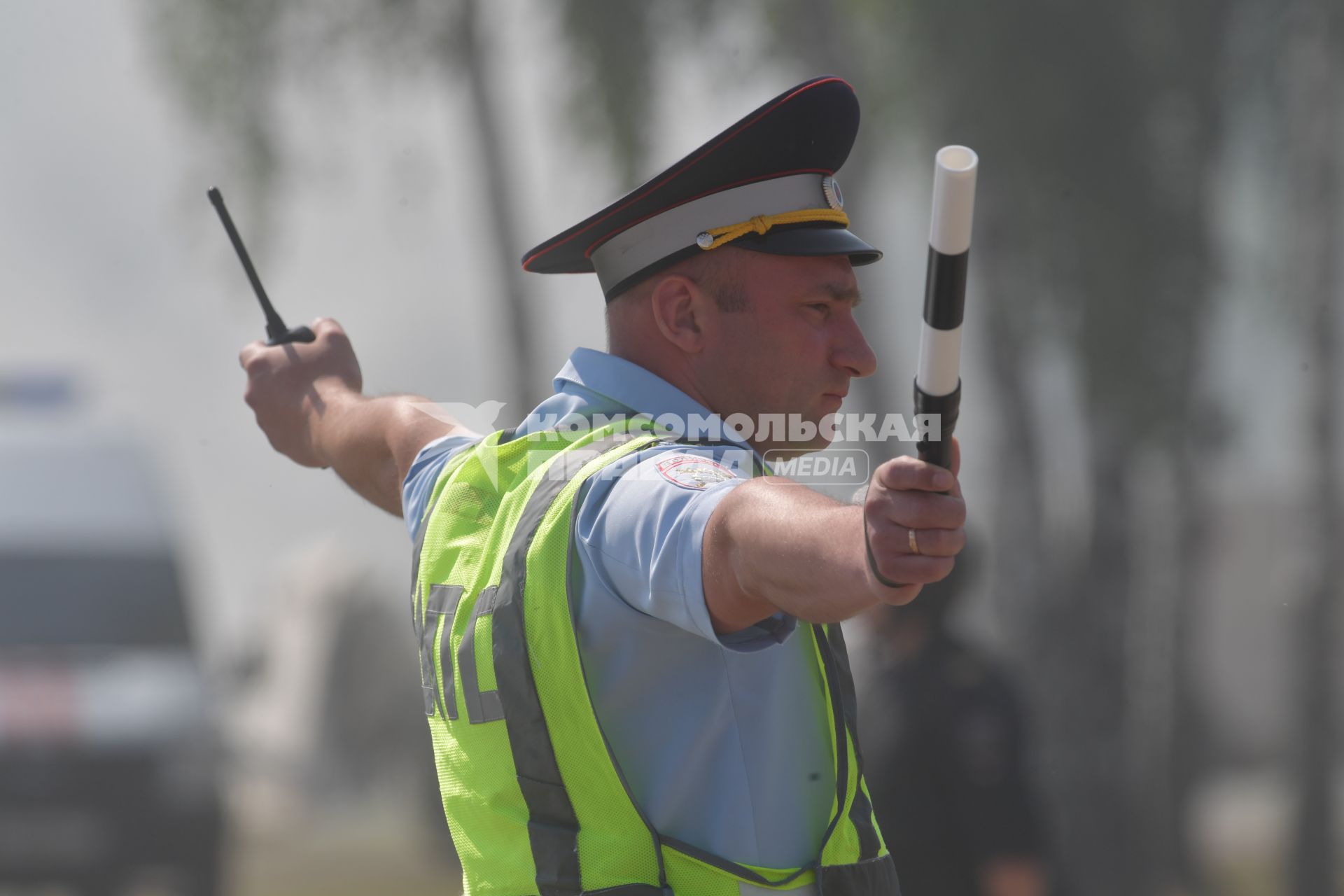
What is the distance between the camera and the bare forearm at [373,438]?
5.80ft

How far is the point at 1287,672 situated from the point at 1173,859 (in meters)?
1.19

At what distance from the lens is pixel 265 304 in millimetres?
2029

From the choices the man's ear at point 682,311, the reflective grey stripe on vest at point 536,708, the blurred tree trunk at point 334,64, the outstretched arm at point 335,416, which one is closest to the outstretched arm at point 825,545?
the reflective grey stripe on vest at point 536,708

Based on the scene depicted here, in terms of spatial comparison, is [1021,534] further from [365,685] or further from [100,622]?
[100,622]

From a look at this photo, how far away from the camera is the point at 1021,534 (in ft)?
23.8

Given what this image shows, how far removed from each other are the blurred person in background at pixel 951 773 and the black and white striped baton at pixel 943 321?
221cm

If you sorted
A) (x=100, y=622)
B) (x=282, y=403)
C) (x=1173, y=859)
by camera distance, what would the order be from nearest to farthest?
(x=282, y=403)
(x=100, y=622)
(x=1173, y=859)

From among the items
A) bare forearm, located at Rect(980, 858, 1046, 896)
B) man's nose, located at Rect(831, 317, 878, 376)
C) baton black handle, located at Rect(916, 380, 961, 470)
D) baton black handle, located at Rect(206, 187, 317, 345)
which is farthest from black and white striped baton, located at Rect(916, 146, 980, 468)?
bare forearm, located at Rect(980, 858, 1046, 896)

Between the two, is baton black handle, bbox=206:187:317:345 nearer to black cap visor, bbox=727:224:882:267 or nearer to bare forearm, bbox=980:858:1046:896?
black cap visor, bbox=727:224:882:267

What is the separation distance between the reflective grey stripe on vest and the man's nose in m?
0.30

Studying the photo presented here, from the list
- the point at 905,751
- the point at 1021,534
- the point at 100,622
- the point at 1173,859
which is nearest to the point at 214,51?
the point at 100,622

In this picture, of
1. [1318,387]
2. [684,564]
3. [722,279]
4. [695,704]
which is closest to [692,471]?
[684,564]

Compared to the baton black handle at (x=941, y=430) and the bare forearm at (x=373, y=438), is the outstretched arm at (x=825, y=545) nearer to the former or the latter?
the baton black handle at (x=941, y=430)

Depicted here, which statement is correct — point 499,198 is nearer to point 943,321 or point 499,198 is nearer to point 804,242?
point 804,242
